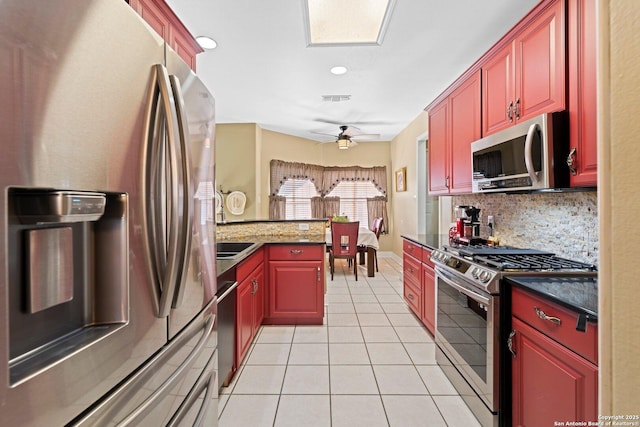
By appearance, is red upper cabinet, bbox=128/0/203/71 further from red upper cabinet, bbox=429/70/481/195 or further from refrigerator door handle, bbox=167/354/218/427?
red upper cabinet, bbox=429/70/481/195

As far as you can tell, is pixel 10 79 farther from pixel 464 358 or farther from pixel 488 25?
pixel 488 25

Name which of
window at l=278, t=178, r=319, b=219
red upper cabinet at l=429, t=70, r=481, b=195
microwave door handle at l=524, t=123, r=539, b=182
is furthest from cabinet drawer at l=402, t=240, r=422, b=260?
window at l=278, t=178, r=319, b=219

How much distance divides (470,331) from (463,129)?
1748mm

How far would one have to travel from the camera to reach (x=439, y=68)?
3.12m

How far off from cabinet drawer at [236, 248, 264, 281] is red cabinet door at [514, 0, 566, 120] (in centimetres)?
215

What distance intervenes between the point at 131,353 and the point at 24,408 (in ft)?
0.85

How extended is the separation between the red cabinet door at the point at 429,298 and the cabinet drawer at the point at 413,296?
0.10 metres

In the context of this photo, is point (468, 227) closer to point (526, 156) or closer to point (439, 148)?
point (439, 148)

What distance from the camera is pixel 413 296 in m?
3.16

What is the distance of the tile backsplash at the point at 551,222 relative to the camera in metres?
1.77

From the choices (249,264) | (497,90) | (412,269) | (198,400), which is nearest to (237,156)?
(249,264)

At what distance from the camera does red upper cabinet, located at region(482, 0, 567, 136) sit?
5.45ft

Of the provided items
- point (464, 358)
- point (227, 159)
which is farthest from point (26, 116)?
point (227, 159)

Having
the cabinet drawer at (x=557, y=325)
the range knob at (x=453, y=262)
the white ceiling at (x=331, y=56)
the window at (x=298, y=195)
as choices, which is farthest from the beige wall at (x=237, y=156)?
the cabinet drawer at (x=557, y=325)
